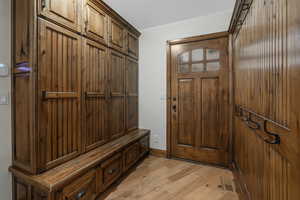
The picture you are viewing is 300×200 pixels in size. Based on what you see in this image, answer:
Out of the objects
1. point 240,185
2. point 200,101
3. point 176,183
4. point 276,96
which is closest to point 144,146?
point 176,183

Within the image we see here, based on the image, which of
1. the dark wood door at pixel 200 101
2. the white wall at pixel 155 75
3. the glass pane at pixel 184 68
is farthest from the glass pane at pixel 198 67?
the white wall at pixel 155 75

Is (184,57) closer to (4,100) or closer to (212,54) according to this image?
(212,54)

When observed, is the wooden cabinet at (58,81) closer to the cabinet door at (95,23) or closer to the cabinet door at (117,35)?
the cabinet door at (95,23)

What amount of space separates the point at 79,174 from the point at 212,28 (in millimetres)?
2711

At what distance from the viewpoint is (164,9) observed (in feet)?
7.57

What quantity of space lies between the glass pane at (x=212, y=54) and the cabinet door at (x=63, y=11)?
1916 millimetres

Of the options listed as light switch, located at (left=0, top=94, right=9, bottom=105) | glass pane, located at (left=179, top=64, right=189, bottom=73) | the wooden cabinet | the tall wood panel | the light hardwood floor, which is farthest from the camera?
glass pane, located at (left=179, top=64, right=189, bottom=73)

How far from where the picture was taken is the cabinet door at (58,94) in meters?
1.34

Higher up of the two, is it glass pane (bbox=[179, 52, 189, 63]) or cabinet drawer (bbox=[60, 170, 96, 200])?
glass pane (bbox=[179, 52, 189, 63])

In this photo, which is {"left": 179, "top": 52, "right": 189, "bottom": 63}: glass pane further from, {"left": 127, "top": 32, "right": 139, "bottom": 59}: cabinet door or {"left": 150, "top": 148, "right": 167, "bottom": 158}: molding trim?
→ {"left": 150, "top": 148, "right": 167, "bottom": 158}: molding trim

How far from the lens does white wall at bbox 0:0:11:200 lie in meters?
1.42

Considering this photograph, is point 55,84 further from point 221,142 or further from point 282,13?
point 221,142

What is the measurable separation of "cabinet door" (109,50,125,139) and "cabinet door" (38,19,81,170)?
0.60 meters

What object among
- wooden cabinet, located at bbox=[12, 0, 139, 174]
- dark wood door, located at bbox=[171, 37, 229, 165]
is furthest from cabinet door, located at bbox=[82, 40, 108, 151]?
dark wood door, located at bbox=[171, 37, 229, 165]
